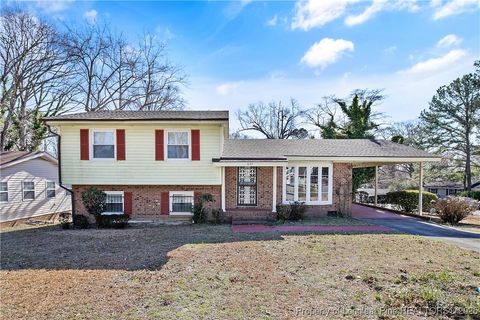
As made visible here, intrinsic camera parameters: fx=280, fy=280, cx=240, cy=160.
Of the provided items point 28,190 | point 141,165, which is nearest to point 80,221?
point 141,165

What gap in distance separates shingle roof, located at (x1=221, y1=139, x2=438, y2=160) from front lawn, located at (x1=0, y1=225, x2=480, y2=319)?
4.99 metres

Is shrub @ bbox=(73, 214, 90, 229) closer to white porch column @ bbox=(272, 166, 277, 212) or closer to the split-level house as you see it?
the split-level house

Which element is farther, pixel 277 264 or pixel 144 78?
pixel 144 78

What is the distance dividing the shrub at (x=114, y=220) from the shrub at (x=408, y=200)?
607 inches

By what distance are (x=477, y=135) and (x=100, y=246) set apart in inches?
1386

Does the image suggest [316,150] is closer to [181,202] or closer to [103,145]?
[181,202]

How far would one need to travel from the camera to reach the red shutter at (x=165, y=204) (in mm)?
12609

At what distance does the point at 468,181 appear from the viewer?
99.9 ft

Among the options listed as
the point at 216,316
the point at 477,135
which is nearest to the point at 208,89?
the point at 216,316

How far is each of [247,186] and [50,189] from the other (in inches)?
505

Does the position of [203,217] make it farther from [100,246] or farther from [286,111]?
[286,111]

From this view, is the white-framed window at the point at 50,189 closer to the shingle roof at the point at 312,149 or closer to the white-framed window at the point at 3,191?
the white-framed window at the point at 3,191

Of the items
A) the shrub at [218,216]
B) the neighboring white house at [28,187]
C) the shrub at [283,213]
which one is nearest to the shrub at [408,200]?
the shrub at [283,213]

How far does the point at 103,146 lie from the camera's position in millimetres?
12188
